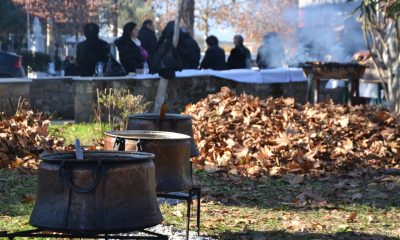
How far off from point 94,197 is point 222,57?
54.2 ft

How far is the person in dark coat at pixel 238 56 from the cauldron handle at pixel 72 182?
16.9 metres

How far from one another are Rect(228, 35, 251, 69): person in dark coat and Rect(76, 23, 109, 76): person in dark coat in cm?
370

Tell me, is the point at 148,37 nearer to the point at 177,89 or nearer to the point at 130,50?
the point at 130,50

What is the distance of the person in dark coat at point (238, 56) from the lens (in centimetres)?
2208

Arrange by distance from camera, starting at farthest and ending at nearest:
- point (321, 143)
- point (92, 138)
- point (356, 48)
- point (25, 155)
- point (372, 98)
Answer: point (356, 48) → point (372, 98) → point (92, 138) → point (321, 143) → point (25, 155)

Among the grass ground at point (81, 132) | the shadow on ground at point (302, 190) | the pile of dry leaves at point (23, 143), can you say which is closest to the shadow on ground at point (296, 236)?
the shadow on ground at point (302, 190)

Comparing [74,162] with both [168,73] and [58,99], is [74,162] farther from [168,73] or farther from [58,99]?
[58,99]

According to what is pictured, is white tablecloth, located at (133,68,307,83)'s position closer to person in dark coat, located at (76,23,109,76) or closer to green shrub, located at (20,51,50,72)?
person in dark coat, located at (76,23,109,76)

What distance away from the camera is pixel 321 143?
12398mm

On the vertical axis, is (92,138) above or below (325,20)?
below

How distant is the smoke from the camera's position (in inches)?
1049

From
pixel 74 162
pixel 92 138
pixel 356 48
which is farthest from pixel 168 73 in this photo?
pixel 356 48

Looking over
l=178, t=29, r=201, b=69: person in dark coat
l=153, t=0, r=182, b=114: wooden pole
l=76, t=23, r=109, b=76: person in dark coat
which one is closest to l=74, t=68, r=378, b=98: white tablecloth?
l=178, t=29, r=201, b=69: person in dark coat

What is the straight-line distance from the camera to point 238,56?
2223 cm
